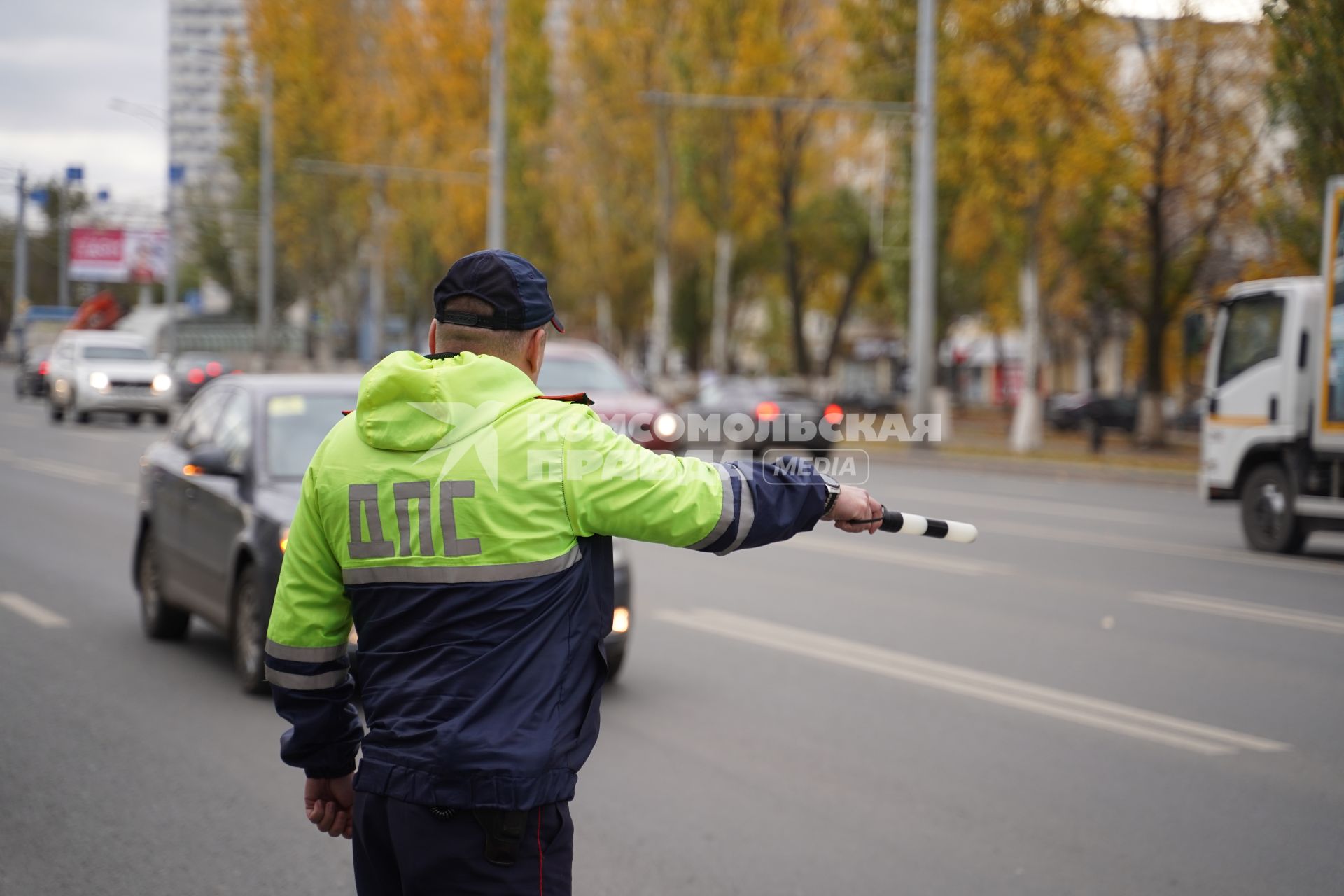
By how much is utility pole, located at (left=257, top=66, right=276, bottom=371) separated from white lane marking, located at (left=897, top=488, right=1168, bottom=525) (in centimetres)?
3732

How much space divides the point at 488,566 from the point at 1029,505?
16.7 meters

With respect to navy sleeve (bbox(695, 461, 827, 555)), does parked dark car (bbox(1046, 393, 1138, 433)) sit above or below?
below

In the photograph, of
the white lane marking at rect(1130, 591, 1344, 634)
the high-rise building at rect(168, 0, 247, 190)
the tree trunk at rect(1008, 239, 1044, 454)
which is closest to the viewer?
the white lane marking at rect(1130, 591, 1344, 634)

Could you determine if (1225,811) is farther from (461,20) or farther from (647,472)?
(461,20)

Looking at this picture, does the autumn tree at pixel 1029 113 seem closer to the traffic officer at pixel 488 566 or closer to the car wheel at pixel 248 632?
the car wheel at pixel 248 632

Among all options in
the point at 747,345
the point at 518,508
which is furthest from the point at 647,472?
the point at 747,345

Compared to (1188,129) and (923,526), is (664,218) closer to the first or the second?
(1188,129)

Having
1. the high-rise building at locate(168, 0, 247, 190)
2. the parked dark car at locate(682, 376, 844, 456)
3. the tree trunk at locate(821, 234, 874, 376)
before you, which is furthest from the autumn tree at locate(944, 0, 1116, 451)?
the high-rise building at locate(168, 0, 247, 190)

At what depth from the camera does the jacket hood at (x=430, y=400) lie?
8.39 feet

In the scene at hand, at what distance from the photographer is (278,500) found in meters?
7.48

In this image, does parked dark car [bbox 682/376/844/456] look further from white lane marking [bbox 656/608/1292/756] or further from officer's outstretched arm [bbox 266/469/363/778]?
officer's outstretched arm [bbox 266/469/363/778]

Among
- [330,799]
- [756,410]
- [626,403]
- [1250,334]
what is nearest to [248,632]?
[330,799]

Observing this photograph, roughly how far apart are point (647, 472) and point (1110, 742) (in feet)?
15.6

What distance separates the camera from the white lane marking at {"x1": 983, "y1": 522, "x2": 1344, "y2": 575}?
13141mm
